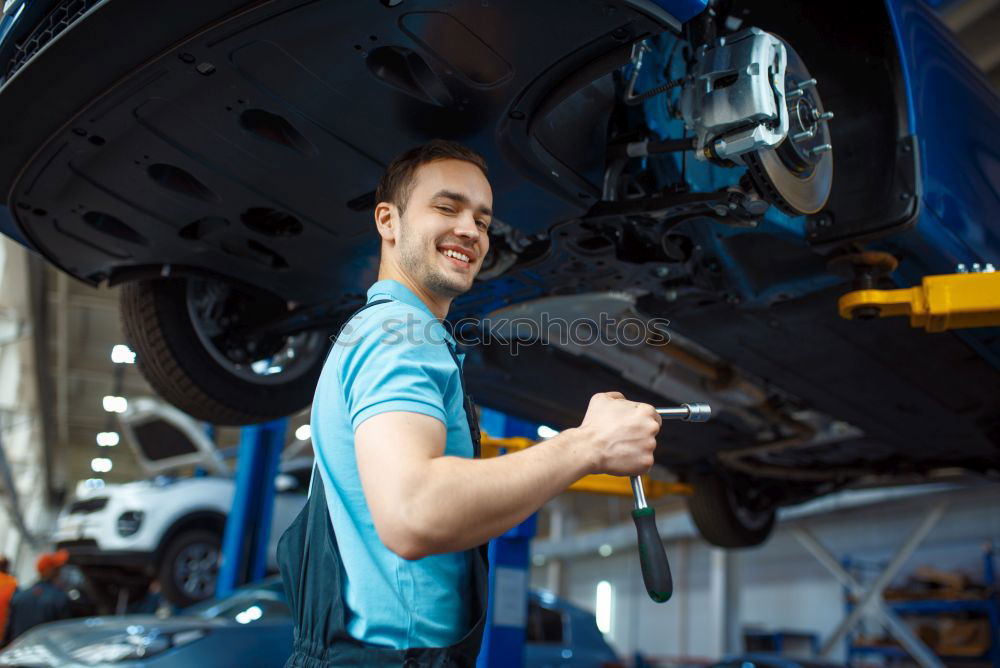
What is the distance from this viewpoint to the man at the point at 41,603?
17.8ft

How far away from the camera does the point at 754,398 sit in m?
3.52

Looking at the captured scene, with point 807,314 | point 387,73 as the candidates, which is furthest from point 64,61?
point 807,314

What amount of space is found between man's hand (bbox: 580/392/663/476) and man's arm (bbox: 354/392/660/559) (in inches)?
0.6

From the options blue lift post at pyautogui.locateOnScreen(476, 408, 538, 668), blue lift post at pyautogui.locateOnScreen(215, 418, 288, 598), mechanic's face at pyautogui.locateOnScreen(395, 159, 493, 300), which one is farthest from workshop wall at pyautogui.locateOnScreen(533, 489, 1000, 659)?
mechanic's face at pyautogui.locateOnScreen(395, 159, 493, 300)

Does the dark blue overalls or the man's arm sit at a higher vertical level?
the man's arm

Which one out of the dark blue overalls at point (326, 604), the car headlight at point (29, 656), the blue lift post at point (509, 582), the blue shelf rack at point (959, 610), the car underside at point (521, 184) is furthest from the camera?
the blue shelf rack at point (959, 610)

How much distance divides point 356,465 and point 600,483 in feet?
9.37

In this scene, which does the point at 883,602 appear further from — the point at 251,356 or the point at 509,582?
the point at 251,356

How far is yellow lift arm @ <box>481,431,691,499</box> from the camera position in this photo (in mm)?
2982

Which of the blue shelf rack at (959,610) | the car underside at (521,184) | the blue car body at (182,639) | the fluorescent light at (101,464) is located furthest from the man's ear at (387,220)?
the fluorescent light at (101,464)

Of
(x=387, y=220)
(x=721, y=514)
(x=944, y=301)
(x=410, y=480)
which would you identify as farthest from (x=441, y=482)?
(x=721, y=514)

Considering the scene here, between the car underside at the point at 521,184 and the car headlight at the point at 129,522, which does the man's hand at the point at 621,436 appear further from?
the car headlight at the point at 129,522

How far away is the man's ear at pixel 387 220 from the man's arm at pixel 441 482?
0.37 meters

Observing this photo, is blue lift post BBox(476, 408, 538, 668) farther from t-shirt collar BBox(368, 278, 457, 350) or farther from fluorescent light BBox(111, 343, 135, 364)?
t-shirt collar BBox(368, 278, 457, 350)
